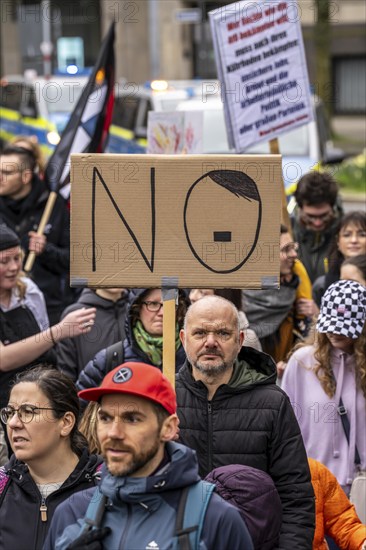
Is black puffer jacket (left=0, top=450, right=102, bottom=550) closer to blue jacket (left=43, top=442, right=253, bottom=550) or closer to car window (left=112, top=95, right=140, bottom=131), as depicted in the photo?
blue jacket (left=43, top=442, right=253, bottom=550)

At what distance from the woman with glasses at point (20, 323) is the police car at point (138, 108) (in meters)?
11.5

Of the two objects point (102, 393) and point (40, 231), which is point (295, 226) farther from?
point (102, 393)

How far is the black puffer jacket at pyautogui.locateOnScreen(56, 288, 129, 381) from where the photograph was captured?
6715 millimetres

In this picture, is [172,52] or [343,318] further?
[172,52]

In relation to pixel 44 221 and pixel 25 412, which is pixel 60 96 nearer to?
pixel 44 221

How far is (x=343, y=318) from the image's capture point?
5.80m

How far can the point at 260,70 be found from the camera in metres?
8.38

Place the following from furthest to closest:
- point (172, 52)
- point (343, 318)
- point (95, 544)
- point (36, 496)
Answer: point (172, 52) → point (343, 318) → point (36, 496) → point (95, 544)

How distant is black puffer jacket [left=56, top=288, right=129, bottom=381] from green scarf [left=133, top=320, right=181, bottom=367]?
70 cm

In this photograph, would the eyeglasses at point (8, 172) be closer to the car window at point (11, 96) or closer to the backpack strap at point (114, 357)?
the backpack strap at point (114, 357)

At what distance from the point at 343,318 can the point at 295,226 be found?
295cm

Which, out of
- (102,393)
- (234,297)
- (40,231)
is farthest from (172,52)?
(102,393)

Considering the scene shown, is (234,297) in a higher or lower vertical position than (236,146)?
lower

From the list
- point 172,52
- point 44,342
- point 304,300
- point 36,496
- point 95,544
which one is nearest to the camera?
point 95,544
